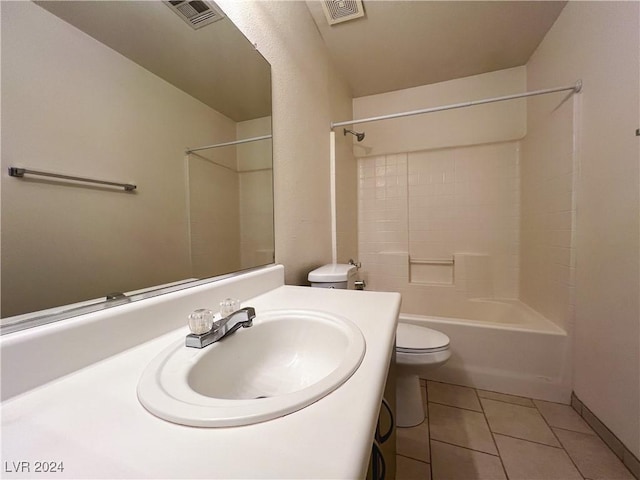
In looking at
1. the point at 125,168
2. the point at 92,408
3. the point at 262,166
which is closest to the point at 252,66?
the point at 262,166

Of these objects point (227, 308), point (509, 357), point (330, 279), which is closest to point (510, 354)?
point (509, 357)

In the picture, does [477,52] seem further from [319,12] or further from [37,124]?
[37,124]

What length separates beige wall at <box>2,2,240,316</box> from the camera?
42cm

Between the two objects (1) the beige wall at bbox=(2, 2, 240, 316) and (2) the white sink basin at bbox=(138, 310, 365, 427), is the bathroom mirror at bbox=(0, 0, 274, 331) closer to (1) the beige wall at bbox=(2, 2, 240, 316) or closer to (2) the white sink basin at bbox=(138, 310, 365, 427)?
(1) the beige wall at bbox=(2, 2, 240, 316)

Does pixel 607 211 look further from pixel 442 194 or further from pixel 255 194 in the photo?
pixel 255 194

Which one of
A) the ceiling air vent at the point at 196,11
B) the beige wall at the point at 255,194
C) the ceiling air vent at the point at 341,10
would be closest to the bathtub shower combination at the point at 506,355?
the beige wall at the point at 255,194

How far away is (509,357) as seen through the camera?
145cm

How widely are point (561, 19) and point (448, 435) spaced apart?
2.38 meters

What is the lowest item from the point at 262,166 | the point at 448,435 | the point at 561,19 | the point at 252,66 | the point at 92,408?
the point at 448,435

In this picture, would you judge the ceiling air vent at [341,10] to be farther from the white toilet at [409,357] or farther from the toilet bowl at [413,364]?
the toilet bowl at [413,364]

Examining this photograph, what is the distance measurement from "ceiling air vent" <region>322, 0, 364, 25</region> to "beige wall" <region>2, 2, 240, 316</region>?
1.28m

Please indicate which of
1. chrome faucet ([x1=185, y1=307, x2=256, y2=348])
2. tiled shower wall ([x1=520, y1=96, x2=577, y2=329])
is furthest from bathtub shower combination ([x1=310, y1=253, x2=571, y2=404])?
chrome faucet ([x1=185, y1=307, x2=256, y2=348])

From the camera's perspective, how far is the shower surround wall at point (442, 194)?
2.10 m

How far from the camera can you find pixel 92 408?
0.34m
